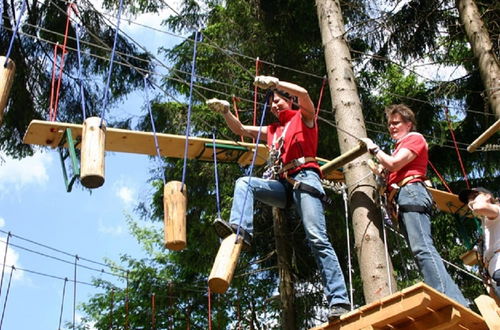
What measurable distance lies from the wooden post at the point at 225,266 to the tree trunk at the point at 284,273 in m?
4.52

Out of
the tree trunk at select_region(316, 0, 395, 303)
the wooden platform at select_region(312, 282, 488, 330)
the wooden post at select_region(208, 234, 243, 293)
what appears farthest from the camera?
the tree trunk at select_region(316, 0, 395, 303)

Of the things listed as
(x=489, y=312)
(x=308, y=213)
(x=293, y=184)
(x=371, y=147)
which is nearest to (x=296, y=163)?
(x=293, y=184)

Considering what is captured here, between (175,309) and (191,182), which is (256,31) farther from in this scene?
(175,309)

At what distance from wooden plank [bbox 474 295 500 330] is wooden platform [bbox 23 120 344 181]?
1474mm

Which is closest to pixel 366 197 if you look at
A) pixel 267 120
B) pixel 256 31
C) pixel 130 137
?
pixel 130 137

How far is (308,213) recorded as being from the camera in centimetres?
339

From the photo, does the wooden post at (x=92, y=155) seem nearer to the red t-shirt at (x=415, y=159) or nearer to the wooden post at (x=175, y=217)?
the wooden post at (x=175, y=217)

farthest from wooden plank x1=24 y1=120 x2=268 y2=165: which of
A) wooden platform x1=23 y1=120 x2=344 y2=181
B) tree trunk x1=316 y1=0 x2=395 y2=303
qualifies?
tree trunk x1=316 y1=0 x2=395 y2=303

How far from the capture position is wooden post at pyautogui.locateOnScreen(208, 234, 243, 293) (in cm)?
286

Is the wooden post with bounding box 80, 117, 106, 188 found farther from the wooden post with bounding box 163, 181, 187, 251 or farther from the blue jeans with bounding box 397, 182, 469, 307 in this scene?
the blue jeans with bounding box 397, 182, 469, 307

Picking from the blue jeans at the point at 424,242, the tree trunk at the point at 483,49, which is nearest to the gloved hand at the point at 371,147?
the blue jeans at the point at 424,242

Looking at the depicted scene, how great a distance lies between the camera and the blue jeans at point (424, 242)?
3.05 metres

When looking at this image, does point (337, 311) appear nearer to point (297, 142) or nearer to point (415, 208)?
point (415, 208)

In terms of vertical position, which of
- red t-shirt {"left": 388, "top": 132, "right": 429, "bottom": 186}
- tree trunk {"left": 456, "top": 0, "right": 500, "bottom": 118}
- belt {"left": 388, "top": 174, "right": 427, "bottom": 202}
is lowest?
belt {"left": 388, "top": 174, "right": 427, "bottom": 202}
